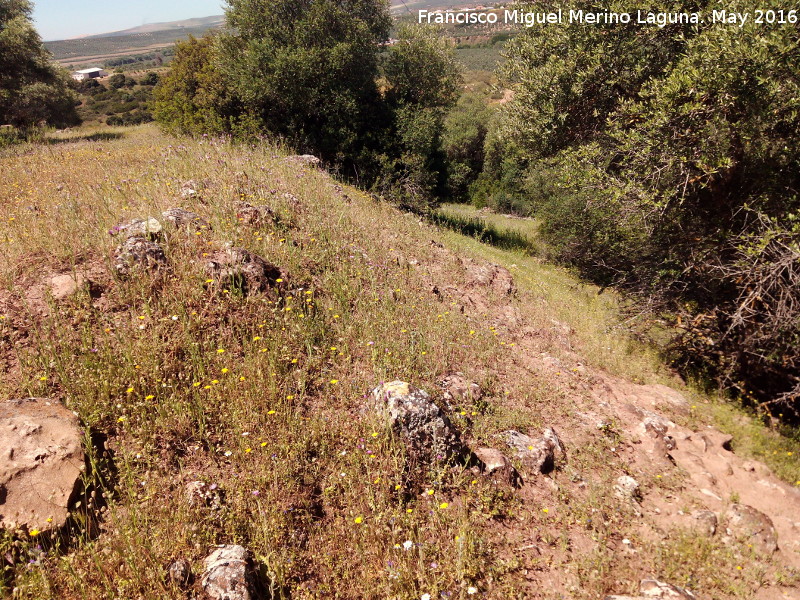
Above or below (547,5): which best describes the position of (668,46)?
below

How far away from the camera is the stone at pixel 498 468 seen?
497cm

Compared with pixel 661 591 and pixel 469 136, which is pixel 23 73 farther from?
pixel 661 591

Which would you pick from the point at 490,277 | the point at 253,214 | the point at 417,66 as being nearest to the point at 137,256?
the point at 253,214

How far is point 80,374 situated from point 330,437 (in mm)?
2773

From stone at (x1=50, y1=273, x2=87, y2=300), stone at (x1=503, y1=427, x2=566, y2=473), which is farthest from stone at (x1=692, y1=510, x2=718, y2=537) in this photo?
stone at (x1=50, y1=273, x2=87, y2=300)

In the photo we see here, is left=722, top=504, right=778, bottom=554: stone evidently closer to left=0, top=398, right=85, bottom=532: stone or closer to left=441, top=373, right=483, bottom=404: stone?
left=441, top=373, right=483, bottom=404: stone

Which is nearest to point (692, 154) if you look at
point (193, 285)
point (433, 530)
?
point (433, 530)

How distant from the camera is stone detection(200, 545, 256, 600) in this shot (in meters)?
3.20

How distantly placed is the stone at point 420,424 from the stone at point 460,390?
826 millimetres

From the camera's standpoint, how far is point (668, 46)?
1061cm

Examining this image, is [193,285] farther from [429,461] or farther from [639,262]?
[639,262]

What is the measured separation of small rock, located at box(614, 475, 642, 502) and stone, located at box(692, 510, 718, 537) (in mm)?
610

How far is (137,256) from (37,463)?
10.5ft

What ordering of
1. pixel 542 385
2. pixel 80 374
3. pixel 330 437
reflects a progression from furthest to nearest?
pixel 542 385, pixel 330 437, pixel 80 374
